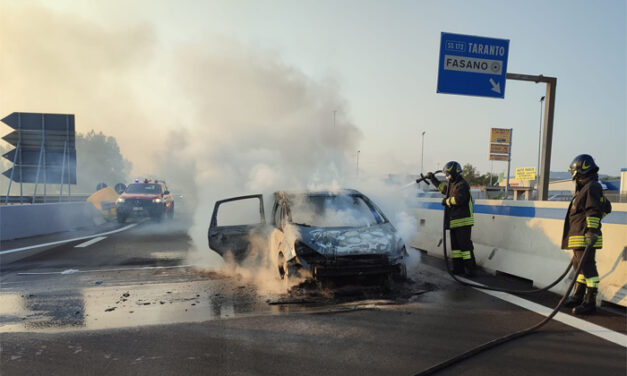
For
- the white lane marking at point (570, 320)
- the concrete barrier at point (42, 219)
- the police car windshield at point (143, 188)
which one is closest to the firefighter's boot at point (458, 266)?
the white lane marking at point (570, 320)

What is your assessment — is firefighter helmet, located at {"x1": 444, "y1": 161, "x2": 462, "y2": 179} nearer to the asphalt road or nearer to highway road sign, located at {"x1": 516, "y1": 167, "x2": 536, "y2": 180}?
the asphalt road

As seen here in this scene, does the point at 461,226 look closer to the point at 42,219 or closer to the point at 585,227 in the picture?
the point at 585,227

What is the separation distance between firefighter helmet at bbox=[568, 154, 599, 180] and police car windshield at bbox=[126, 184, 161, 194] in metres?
17.3

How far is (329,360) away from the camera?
328 centimetres

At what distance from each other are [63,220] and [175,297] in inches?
460

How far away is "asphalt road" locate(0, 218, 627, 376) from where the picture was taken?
10.5ft

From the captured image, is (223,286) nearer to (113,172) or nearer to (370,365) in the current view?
(370,365)

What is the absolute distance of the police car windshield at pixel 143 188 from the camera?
60.3ft

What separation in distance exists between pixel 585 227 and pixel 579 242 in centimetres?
19

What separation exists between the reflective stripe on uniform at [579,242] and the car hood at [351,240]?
2.01 m

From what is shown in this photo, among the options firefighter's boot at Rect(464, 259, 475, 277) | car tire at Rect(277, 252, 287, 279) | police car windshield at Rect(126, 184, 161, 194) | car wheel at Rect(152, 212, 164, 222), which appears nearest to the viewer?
car tire at Rect(277, 252, 287, 279)

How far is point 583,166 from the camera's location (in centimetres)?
477

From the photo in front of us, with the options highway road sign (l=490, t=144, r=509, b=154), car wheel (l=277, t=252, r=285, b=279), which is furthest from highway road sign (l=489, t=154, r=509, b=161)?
car wheel (l=277, t=252, r=285, b=279)

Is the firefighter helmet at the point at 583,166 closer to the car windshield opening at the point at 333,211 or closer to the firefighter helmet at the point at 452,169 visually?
the firefighter helmet at the point at 452,169
